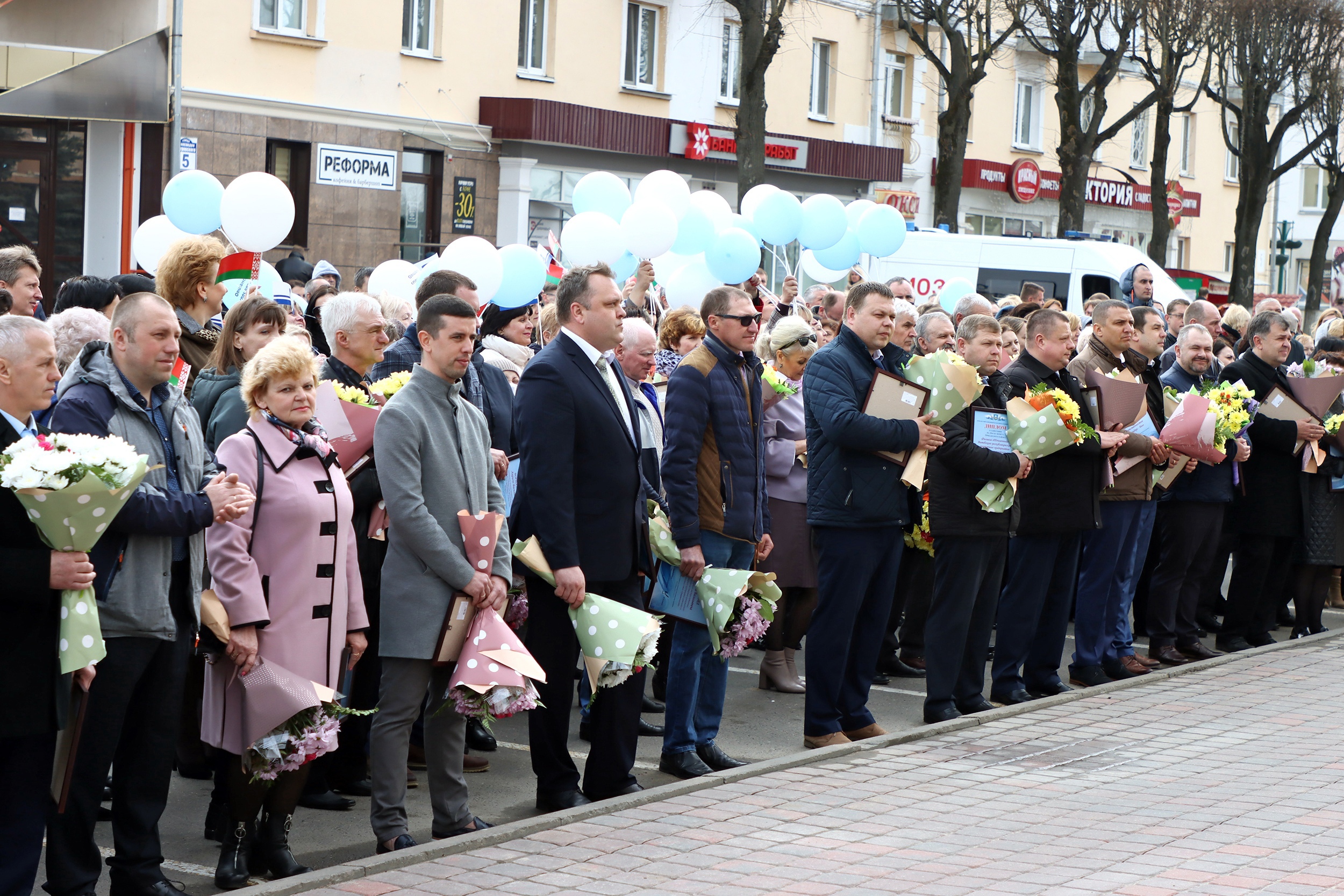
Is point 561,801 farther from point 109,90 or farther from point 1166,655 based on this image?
point 109,90

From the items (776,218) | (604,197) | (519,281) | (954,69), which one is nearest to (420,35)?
(954,69)

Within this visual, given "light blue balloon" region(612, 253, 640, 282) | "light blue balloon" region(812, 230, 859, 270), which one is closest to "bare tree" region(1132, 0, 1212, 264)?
"light blue balloon" region(812, 230, 859, 270)

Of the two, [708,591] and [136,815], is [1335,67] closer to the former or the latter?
[708,591]

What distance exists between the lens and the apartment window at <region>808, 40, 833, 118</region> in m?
33.7

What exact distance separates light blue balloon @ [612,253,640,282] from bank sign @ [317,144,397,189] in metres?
12.2

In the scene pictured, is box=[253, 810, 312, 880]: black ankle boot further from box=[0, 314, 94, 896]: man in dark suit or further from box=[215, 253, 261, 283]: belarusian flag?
box=[215, 253, 261, 283]: belarusian flag

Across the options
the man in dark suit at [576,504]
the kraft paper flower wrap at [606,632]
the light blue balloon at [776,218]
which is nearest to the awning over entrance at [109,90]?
the light blue balloon at [776,218]

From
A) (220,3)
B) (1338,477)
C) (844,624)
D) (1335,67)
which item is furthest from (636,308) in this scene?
(1335,67)

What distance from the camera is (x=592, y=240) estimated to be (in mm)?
12609

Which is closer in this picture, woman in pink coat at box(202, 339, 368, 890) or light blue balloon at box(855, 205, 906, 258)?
woman in pink coat at box(202, 339, 368, 890)

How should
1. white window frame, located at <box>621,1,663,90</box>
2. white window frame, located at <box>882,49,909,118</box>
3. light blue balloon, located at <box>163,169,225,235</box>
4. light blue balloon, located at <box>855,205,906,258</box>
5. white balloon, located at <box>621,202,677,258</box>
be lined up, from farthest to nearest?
white window frame, located at <box>882,49,909,118</box> < white window frame, located at <box>621,1,663,90</box> < light blue balloon, located at <box>855,205,906,258</box> < white balloon, located at <box>621,202,677,258</box> < light blue balloon, located at <box>163,169,225,235</box>

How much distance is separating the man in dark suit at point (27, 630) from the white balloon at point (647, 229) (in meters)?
8.07

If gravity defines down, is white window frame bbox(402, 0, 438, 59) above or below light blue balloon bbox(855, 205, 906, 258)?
above

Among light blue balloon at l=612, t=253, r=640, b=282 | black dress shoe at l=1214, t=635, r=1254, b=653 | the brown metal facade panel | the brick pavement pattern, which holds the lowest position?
black dress shoe at l=1214, t=635, r=1254, b=653
